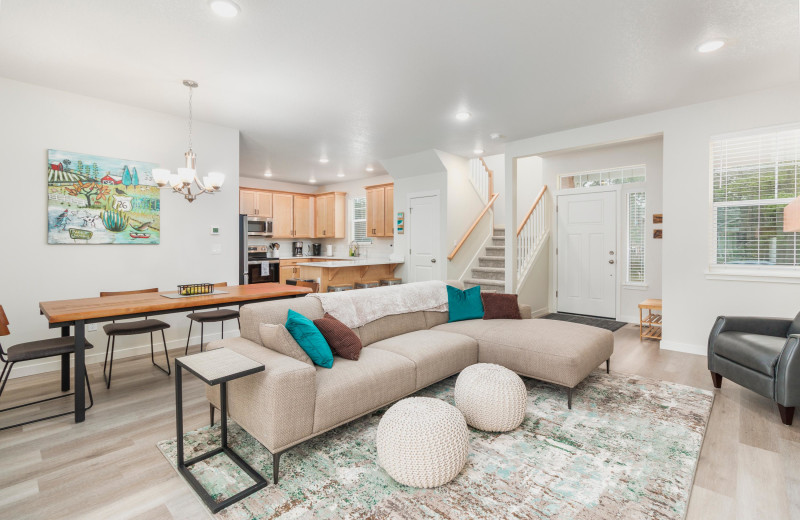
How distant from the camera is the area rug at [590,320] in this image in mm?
5545

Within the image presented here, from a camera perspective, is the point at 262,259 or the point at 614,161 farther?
the point at 262,259

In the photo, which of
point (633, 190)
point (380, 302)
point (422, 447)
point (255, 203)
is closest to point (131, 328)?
point (380, 302)

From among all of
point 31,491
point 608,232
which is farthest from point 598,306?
point 31,491

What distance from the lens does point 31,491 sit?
73.9 inches

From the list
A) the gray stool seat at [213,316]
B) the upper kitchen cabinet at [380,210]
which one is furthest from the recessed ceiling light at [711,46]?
the upper kitchen cabinet at [380,210]

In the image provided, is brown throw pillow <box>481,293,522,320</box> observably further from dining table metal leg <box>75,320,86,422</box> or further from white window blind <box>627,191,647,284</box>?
dining table metal leg <box>75,320,86,422</box>

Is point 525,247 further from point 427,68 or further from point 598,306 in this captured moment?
point 427,68

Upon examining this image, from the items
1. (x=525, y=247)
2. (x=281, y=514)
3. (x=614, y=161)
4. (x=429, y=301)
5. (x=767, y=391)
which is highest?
(x=614, y=161)

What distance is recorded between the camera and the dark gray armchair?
2.48m

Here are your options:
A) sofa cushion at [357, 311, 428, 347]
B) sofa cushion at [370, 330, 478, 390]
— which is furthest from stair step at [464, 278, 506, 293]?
sofa cushion at [370, 330, 478, 390]

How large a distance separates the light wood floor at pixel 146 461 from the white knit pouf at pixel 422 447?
882 millimetres

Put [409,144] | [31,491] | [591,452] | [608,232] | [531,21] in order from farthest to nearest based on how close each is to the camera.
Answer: [608,232] → [409,144] → [531,21] → [591,452] → [31,491]

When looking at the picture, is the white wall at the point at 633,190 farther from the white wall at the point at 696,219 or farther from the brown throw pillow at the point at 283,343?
the brown throw pillow at the point at 283,343

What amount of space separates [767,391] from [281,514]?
3.16 m
